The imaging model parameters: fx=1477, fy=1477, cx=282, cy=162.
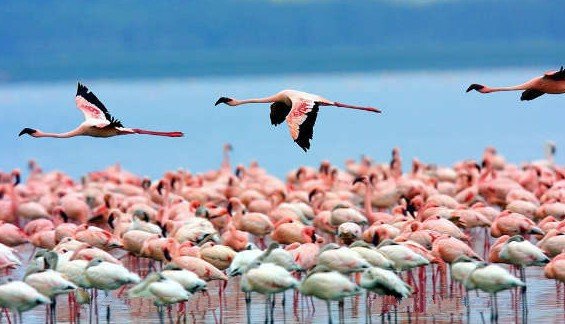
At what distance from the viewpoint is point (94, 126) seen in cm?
1305

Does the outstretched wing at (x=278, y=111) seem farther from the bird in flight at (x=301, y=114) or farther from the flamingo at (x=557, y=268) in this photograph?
the flamingo at (x=557, y=268)

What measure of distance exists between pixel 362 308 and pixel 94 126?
3.23 meters

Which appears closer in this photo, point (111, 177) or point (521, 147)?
point (111, 177)

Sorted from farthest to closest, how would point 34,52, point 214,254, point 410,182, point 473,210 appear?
point 34,52, point 410,182, point 473,210, point 214,254

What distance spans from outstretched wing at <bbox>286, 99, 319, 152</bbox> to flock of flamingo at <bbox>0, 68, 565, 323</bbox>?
13mm

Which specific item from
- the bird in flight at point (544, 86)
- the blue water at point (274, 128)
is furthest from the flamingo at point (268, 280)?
the blue water at point (274, 128)

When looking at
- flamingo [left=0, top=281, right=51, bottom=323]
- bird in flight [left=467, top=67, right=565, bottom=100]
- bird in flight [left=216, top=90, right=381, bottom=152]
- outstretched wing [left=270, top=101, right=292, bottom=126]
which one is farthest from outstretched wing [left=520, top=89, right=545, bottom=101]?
flamingo [left=0, top=281, right=51, bottom=323]

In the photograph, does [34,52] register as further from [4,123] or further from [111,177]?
[111,177]

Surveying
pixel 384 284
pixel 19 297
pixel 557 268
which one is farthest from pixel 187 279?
pixel 557 268

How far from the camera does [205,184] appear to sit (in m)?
19.5

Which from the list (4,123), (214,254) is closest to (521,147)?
(214,254)

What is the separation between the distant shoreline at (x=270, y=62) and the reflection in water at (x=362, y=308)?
70315mm

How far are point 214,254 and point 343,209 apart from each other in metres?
2.74

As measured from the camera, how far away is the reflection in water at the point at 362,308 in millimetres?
10711
